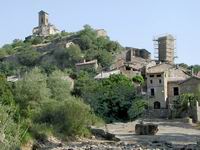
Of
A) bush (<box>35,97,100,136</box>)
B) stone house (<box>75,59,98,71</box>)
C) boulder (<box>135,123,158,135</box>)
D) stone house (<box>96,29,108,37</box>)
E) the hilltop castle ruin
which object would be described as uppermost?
the hilltop castle ruin

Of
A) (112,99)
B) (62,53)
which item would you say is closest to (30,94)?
(112,99)

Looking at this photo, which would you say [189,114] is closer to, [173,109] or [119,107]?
[173,109]

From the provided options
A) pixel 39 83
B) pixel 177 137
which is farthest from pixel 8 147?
pixel 39 83

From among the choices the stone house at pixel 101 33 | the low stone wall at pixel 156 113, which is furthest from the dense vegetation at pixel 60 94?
the stone house at pixel 101 33

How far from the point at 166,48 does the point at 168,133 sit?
59.3m

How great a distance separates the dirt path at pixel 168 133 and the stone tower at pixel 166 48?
49.4 meters

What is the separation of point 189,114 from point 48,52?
63.5m

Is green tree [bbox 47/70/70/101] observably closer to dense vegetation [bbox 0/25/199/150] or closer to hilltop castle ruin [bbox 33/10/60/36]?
dense vegetation [bbox 0/25/199/150]

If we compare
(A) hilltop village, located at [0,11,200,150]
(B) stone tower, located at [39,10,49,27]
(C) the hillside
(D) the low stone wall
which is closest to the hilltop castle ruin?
(B) stone tower, located at [39,10,49,27]

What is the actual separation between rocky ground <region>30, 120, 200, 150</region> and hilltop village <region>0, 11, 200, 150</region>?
0.09 m

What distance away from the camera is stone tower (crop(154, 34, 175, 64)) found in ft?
345

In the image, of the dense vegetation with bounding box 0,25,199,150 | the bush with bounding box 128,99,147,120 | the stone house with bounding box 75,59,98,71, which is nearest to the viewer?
the dense vegetation with bounding box 0,25,199,150

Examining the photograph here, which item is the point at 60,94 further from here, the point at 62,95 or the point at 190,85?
the point at 190,85

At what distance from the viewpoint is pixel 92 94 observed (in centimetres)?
6719
